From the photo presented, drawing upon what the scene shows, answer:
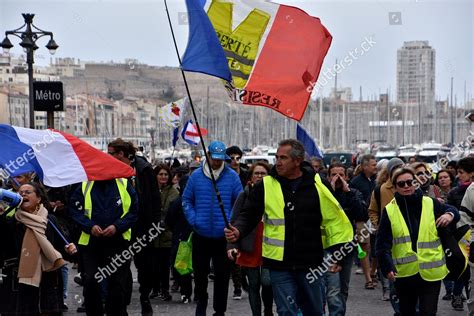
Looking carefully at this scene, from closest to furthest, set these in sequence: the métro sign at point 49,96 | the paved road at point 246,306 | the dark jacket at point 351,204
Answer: the dark jacket at point 351,204, the paved road at point 246,306, the métro sign at point 49,96

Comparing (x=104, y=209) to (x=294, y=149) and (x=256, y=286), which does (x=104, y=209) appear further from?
(x=294, y=149)

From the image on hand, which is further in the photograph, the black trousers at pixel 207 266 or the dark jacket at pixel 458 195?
the dark jacket at pixel 458 195

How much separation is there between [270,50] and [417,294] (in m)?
3.21

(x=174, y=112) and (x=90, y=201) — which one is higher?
(x=174, y=112)

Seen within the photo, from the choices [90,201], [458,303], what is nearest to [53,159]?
[90,201]

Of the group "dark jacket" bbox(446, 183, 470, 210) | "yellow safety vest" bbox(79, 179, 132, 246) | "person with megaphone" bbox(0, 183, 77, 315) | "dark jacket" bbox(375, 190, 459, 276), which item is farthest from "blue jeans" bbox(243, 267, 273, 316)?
"dark jacket" bbox(446, 183, 470, 210)

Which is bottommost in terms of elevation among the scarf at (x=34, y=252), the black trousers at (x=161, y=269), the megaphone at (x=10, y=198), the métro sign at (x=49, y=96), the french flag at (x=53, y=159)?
the black trousers at (x=161, y=269)

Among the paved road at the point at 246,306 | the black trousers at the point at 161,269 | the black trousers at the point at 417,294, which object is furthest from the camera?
the black trousers at the point at 161,269

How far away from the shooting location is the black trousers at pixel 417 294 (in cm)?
807

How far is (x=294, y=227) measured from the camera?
7.71m

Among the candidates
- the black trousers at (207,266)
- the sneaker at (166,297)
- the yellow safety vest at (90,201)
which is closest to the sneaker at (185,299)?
the sneaker at (166,297)

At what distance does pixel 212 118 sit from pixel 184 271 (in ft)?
467

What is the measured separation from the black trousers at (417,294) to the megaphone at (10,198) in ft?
9.94

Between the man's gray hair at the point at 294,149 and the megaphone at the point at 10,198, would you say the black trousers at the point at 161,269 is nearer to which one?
the megaphone at the point at 10,198
